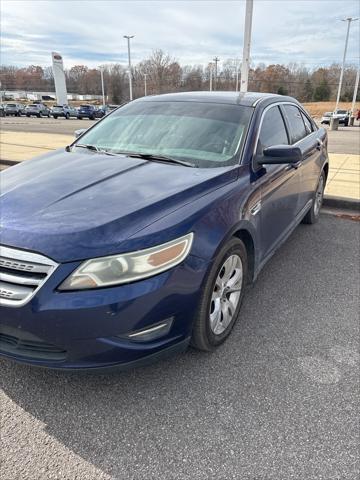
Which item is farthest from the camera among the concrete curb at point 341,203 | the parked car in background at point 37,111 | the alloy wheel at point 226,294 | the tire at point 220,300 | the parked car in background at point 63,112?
the parked car in background at point 37,111

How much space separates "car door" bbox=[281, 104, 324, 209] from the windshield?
1.05 meters

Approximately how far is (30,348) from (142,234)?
2.68 feet

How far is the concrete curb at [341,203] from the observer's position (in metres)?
5.99

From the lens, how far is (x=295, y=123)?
4.32 meters

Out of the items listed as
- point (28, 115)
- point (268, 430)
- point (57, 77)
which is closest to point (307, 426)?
point (268, 430)

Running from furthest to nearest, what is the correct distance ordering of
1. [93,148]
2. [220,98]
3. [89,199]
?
1. [220,98]
2. [93,148]
3. [89,199]

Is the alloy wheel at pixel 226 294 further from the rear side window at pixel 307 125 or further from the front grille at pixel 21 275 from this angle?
the rear side window at pixel 307 125

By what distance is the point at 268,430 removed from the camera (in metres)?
2.07

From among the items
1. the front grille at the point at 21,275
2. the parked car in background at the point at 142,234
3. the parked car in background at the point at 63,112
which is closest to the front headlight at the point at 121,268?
the parked car in background at the point at 142,234

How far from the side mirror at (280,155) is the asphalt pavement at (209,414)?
124 cm

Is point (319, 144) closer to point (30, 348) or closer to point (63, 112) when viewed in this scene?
point (30, 348)

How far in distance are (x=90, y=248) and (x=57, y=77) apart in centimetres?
6558

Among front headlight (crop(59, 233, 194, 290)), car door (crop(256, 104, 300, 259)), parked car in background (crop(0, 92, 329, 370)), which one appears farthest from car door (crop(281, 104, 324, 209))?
front headlight (crop(59, 233, 194, 290))

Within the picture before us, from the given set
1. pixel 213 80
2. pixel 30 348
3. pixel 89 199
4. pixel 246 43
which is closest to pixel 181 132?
pixel 89 199
